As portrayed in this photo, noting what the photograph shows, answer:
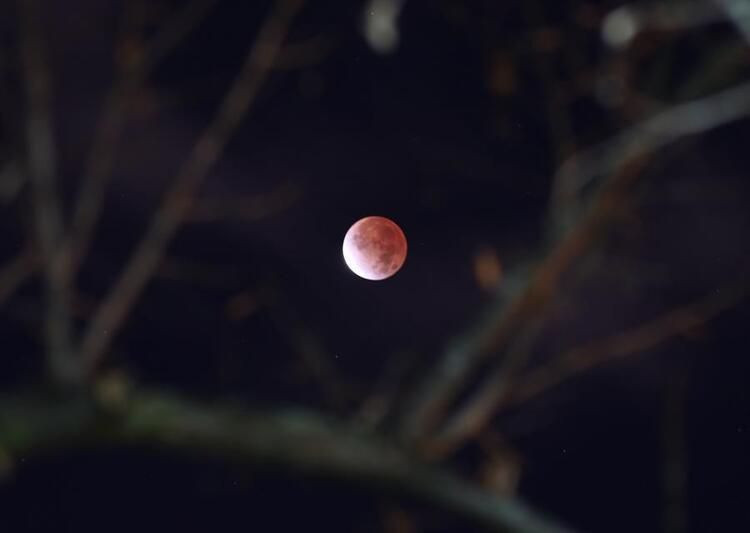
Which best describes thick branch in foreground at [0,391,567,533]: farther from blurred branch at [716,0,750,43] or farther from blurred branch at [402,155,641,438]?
blurred branch at [716,0,750,43]

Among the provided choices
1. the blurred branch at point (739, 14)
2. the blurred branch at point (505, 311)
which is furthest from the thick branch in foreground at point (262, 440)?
the blurred branch at point (739, 14)

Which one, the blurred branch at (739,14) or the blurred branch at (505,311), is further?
the blurred branch at (505,311)

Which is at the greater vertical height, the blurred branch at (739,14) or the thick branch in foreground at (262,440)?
the blurred branch at (739,14)

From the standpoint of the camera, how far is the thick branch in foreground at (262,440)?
2736mm

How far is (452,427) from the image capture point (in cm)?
327

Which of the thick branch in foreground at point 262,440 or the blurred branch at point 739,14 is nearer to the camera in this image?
the blurred branch at point 739,14

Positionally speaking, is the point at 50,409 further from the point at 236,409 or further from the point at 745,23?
the point at 745,23

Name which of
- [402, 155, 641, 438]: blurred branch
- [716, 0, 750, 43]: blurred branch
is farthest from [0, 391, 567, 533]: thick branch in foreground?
[716, 0, 750, 43]: blurred branch

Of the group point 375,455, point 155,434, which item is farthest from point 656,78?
point 155,434

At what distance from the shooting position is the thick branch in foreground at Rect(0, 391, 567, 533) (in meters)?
2.74

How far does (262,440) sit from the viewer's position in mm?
2854

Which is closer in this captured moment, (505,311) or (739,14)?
(739,14)

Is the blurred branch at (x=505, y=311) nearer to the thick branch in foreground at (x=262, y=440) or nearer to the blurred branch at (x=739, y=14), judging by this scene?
the thick branch in foreground at (x=262, y=440)

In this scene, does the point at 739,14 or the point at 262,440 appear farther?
the point at 262,440
